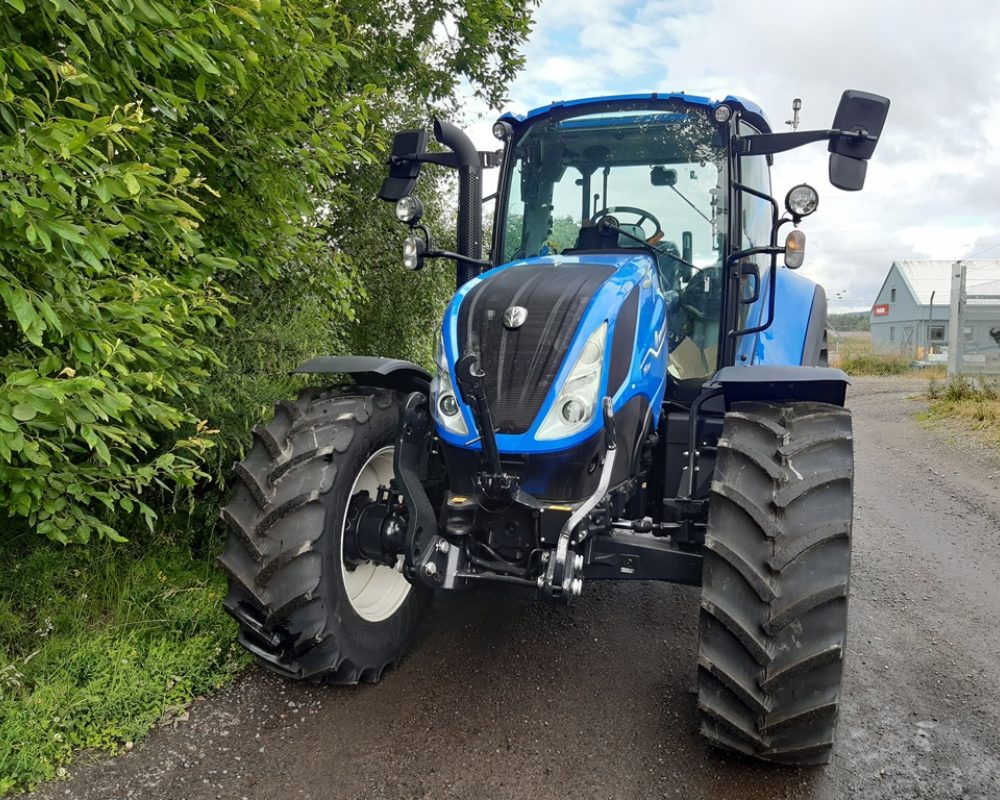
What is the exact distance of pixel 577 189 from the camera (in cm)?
395

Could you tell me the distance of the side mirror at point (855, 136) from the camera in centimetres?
303

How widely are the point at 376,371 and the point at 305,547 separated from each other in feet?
2.75

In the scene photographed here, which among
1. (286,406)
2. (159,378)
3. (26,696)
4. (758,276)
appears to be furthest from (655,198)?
(26,696)

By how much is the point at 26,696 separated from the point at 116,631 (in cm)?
49

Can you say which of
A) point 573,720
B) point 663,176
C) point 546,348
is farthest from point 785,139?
point 573,720

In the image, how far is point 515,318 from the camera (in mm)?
2889

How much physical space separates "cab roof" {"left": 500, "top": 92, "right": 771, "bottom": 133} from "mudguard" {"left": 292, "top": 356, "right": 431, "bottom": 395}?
4.80 feet

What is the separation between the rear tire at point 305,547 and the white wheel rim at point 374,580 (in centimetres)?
1

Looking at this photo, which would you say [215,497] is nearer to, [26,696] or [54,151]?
[26,696]

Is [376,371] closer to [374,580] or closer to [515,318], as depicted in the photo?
[515,318]

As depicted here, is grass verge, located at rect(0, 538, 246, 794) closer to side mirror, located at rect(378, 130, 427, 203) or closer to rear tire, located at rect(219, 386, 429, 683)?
rear tire, located at rect(219, 386, 429, 683)

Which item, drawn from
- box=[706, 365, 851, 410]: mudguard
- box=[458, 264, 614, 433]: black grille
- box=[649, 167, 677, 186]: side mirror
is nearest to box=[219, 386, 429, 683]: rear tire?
box=[458, 264, 614, 433]: black grille

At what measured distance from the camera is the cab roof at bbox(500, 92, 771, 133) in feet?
12.0

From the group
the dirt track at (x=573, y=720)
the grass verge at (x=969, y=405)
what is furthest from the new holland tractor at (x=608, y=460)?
the grass verge at (x=969, y=405)
